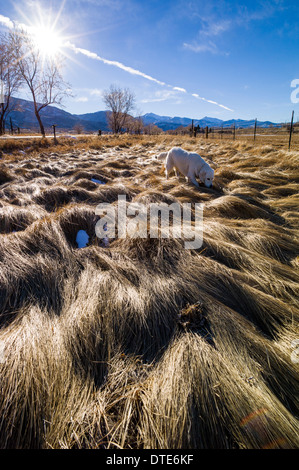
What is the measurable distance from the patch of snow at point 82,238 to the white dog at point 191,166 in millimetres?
2755

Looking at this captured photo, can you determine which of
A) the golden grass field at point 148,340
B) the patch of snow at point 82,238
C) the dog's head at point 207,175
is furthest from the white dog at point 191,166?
the patch of snow at point 82,238

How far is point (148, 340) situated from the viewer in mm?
1253

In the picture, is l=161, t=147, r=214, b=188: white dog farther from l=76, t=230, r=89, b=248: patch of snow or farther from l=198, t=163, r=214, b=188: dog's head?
l=76, t=230, r=89, b=248: patch of snow

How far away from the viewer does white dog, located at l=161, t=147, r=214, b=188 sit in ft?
14.1

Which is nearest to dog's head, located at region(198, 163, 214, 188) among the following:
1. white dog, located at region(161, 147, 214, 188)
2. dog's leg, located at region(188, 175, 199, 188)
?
white dog, located at region(161, 147, 214, 188)

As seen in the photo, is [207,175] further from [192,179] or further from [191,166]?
→ [191,166]

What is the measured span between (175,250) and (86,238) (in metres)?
1.10

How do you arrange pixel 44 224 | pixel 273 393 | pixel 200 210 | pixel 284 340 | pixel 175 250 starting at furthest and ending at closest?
1. pixel 200 210
2. pixel 44 224
3. pixel 175 250
4. pixel 284 340
5. pixel 273 393

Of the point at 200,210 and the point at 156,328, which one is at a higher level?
the point at 200,210

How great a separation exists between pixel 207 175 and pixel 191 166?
536mm

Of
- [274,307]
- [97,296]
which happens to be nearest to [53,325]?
[97,296]

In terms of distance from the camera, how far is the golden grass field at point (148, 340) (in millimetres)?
840
